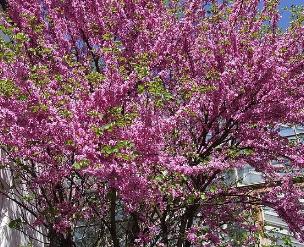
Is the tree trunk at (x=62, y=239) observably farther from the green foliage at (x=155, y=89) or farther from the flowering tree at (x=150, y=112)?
the green foliage at (x=155, y=89)

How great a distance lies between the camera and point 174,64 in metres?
6.95

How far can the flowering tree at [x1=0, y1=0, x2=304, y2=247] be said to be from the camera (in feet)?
16.6

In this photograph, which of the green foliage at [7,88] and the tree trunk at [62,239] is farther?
the tree trunk at [62,239]

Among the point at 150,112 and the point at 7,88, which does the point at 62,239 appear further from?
the point at 7,88

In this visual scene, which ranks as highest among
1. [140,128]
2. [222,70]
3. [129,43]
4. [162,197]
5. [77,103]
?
[129,43]

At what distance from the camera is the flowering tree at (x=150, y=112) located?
16.6 ft

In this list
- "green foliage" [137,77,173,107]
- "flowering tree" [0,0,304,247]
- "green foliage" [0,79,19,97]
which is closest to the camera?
"green foliage" [0,79,19,97]

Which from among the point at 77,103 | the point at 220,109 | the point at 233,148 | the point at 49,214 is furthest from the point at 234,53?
the point at 49,214

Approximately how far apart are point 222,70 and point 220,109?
1.93 ft

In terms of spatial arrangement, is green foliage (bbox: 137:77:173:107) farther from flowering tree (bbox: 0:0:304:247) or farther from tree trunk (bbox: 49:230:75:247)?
tree trunk (bbox: 49:230:75:247)

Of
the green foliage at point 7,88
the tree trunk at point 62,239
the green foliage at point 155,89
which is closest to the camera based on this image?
the green foliage at point 7,88

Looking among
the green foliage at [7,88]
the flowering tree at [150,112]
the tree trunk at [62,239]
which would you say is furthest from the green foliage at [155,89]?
the tree trunk at [62,239]

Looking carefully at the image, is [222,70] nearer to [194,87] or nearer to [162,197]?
[194,87]

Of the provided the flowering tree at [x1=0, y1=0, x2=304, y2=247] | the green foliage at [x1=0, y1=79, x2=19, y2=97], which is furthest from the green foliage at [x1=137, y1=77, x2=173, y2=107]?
the green foliage at [x1=0, y1=79, x2=19, y2=97]
